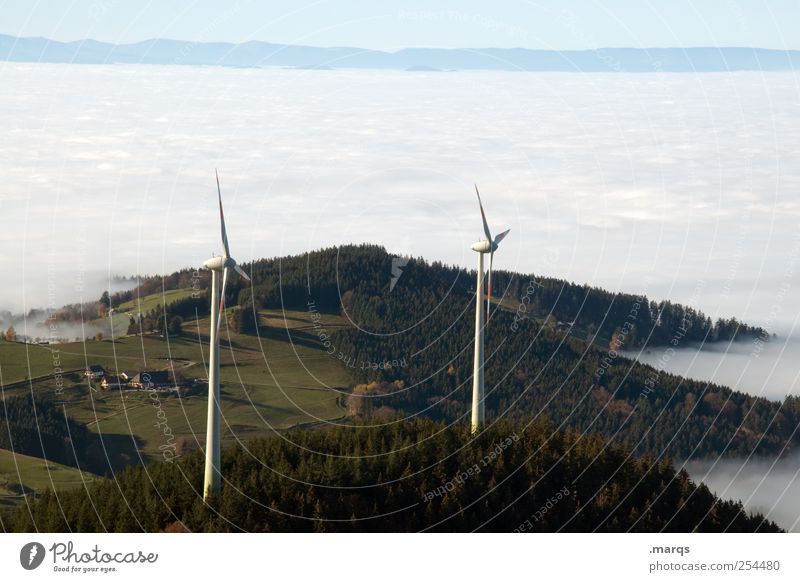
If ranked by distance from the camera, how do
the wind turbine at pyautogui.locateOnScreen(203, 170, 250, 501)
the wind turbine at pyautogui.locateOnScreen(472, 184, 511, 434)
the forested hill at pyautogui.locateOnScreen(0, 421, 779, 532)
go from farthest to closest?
1. the wind turbine at pyautogui.locateOnScreen(472, 184, 511, 434)
2. the forested hill at pyautogui.locateOnScreen(0, 421, 779, 532)
3. the wind turbine at pyautogui.locateOnScreen(203, 170, 250, 501)

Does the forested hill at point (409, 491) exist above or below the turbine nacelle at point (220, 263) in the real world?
below

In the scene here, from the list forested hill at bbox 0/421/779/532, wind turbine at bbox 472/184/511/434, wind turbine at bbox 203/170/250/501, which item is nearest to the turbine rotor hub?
wind turbine at bbox 472/184/511/434

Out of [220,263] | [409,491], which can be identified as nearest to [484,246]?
[409,491]

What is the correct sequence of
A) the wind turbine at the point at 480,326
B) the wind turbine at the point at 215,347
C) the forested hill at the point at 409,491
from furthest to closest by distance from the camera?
the wind turbine at the point at 480,326 → the forested hill at the point at 409,491 → the wind turbine at the point at 215,347

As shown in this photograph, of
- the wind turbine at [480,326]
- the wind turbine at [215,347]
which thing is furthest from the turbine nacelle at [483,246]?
the wind turbine at [215,347]

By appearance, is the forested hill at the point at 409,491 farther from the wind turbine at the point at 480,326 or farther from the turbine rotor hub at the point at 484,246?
the turbine rotor hub at the point at 484,246

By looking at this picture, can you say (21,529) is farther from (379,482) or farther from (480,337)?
(480,337)

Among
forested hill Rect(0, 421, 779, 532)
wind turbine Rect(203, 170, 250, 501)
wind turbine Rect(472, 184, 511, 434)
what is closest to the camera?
wind turbine Rect(203, 170, 250, 501)

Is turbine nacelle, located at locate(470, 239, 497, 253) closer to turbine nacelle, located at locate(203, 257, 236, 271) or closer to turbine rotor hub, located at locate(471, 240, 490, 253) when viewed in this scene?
turbine rotor hub, located at locate(471, 240, 490, 253)
